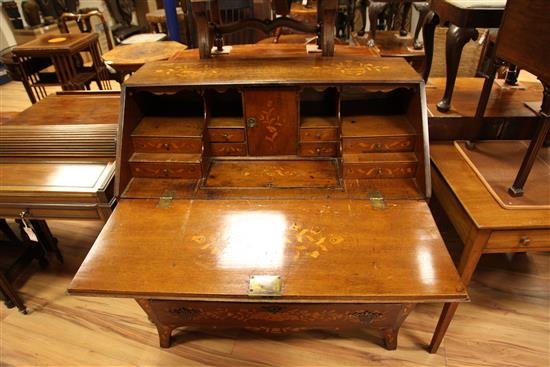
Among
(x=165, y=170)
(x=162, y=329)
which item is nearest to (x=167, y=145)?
(x=165, y=170)

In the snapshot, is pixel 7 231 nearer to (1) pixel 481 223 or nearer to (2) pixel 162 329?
(2) pixel 162 329

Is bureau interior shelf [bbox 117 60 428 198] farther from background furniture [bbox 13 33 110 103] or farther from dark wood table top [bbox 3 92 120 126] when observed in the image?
background furniture [bbox 13 33 110 103]

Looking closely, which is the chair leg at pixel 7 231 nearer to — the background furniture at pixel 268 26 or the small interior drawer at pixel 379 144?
the background furniture at pixel 268 26

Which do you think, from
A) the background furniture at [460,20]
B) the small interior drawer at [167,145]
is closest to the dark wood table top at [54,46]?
the small interior drawer at [167,145]

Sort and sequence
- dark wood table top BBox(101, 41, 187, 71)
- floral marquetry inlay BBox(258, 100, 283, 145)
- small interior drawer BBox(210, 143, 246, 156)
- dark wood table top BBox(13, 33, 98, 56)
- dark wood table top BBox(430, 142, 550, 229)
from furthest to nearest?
Result: dark wood table top BBox(13, 33, 98, 56)
dark wood table top BBox(101, 41, 187, 71)
small interior drawer BBox(210, 143, 246, 156)
floral marquetry inlay BBox(258, 100, 283, 145)
dark wood table top BBox(430, 142, 550, 229)

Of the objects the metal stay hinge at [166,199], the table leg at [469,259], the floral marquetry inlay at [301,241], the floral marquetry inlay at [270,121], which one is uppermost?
the floral marquetry inlay at [270,121]

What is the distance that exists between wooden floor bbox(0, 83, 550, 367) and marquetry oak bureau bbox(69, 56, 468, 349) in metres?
0.13

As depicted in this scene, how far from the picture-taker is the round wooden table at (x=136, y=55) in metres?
2.68

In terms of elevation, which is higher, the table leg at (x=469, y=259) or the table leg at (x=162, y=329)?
the table leg at (x=469, y=259)

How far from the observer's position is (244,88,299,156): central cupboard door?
128 cm

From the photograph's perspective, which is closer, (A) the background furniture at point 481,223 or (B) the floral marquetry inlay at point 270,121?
(A) the background furniture at point 481,223

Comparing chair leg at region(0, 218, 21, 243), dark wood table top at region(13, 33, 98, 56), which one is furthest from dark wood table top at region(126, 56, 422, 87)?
dark wood table top at region(13, 33, 98, 56)

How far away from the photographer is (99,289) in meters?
0.99

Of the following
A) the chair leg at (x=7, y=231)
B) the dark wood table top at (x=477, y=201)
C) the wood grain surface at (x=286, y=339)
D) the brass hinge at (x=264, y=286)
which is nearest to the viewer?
the brass hinge at (x=264, y=286)
